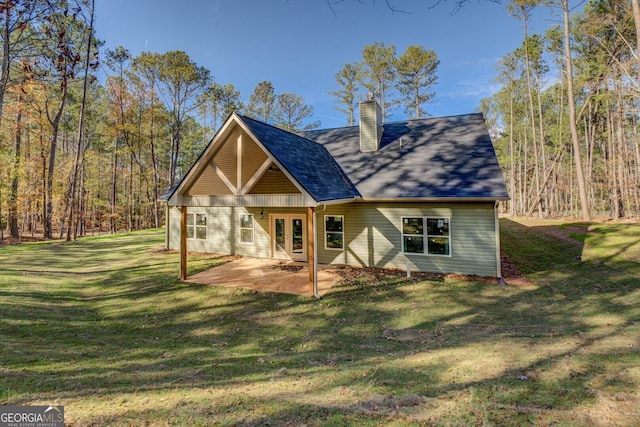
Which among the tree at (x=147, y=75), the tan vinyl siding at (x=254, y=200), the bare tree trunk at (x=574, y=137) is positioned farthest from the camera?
the tree at (x=147, y=75)

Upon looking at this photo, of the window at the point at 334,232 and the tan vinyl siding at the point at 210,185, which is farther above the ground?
the tan vinyl siding at the point at 210,185

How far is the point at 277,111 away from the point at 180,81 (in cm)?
1065

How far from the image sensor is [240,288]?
A: 31.4 feet

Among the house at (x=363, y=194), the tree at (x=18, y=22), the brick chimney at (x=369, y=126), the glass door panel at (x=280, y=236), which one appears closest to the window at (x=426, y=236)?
the house at (x=363, y=194)

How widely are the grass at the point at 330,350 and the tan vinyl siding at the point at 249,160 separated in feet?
12.5

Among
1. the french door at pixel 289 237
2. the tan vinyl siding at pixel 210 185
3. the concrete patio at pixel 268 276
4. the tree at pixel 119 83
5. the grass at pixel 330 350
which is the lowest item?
the grass at pixel 330 350

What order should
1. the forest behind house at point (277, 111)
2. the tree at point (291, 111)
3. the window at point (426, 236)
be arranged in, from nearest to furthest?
1. the window at point (426, 236)
2. the forest behind house at point (277, 111)
3. the tree at point (291, 111)

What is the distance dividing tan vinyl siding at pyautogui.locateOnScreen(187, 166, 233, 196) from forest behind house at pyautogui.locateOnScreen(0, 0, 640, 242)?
11.9 meters

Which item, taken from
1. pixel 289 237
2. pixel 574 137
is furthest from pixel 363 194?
pixel 574 137

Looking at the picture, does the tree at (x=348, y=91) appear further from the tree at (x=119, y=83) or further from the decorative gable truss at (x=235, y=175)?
the decorative gable truss at (x=235, y=175)

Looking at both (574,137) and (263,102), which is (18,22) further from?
(263,102)

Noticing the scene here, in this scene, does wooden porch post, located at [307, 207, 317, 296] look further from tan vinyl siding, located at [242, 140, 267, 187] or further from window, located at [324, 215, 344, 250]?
window, located at [324, 215, 344, 250]

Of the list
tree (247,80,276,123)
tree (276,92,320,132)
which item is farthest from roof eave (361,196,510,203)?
tree (247,80,276,123)

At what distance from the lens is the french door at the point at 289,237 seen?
43.6 feet
